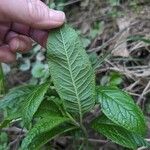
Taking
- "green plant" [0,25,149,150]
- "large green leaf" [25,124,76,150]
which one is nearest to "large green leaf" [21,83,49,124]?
"green plant" [0,25,149,150]

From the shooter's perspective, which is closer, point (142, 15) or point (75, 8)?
point (142, 15)

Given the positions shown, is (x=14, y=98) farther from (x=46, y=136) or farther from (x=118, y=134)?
(x=118, y=134)

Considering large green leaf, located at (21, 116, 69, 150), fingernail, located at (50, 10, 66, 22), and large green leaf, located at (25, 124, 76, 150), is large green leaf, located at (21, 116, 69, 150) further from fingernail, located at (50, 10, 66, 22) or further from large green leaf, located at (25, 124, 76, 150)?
fingernail, located at (50, 10, 66, 22)

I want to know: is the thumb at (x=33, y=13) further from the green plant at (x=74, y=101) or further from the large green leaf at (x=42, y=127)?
the large green leaf at (x=42, y=127)

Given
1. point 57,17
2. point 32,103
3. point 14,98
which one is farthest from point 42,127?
point 57,17

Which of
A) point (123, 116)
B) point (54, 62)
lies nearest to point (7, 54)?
point (54, 62)

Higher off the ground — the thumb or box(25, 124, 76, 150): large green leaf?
the thumb

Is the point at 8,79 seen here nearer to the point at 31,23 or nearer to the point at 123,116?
the point at 31,23
